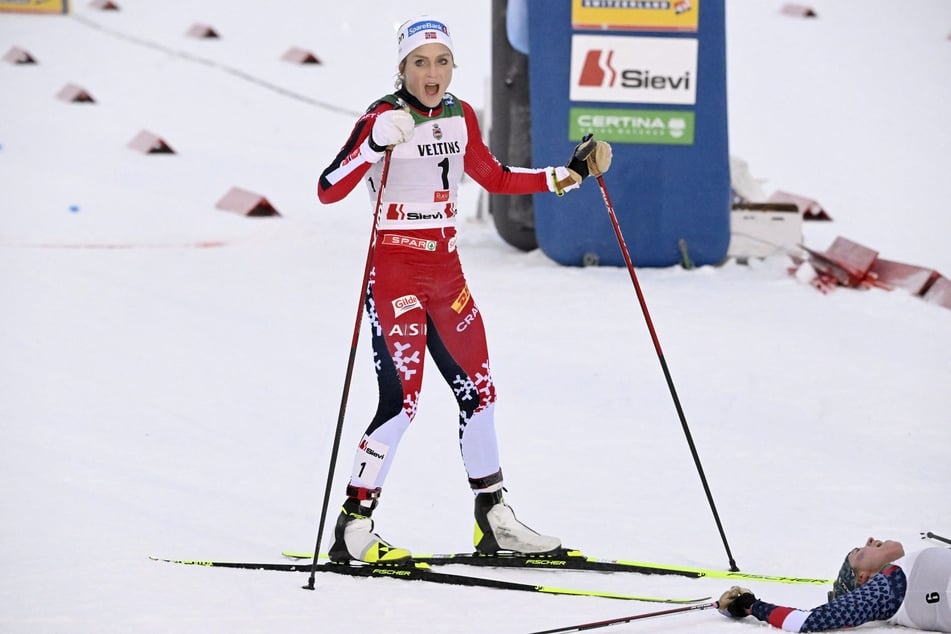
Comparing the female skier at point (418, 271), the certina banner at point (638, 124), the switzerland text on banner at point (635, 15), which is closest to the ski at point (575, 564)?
the female skier at point (418, 271)

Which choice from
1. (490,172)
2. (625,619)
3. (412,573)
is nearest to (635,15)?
(490,172)

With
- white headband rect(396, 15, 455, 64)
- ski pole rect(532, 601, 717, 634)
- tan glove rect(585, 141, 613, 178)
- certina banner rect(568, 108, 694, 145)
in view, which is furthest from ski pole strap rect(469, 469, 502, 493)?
certina banner rect(568, 108, 694, 145)

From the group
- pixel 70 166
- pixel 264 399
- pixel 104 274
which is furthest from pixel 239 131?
pixel 264 399

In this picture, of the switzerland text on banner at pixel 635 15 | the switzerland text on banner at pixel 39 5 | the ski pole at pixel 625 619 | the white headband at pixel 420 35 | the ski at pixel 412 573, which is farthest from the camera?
the switzerland text on banner at pixel 39 5

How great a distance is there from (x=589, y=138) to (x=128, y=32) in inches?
475

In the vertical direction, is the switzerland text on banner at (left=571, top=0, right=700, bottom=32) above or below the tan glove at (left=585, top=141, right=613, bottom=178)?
below

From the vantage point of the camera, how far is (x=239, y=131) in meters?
12.0

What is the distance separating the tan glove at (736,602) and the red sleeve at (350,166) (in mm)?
1618

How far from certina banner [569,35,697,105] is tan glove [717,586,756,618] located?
5.13 meters

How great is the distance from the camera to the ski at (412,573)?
4070 millimetres

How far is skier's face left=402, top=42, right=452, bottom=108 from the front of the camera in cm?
420

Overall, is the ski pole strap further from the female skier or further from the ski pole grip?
→ the ski pole grip

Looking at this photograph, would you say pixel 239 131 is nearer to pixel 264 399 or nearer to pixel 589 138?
pixel 264 399

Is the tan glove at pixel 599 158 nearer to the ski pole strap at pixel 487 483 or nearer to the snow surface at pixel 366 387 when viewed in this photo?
the ski pole strap at pixel 487 483
